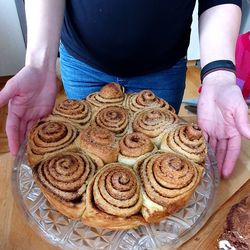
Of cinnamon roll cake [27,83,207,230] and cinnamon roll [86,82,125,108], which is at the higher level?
cinnamon roll [86,82,125,108]

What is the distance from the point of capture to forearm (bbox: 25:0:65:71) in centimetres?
79

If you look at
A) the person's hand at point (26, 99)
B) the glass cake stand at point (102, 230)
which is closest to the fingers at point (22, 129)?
the person's hand at point (26, 99)

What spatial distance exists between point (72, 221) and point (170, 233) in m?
0.17

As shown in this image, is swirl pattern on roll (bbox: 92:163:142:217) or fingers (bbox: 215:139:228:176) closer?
swirl pattern on roll (bbox: 92:163:142:217)

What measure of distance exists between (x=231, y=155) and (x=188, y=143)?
152 millimetres

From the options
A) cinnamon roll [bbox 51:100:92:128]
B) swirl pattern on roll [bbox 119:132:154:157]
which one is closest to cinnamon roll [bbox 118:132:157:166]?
swirl pattern on roll [bbox 119:132:154:157]

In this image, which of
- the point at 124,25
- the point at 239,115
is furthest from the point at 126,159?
the point at 124,25

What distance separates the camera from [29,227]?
0.68m

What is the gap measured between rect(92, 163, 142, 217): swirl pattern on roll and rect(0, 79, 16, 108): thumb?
23cm

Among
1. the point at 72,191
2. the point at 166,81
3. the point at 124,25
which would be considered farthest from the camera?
the point at 166,81

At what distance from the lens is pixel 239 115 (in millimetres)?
674

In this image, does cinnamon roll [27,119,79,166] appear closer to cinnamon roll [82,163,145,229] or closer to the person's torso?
cinnamon roll [82,163,145,229]

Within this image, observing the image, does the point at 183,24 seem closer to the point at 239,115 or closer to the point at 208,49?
the point at 208,49

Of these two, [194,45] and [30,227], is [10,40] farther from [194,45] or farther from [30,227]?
[30,227]
